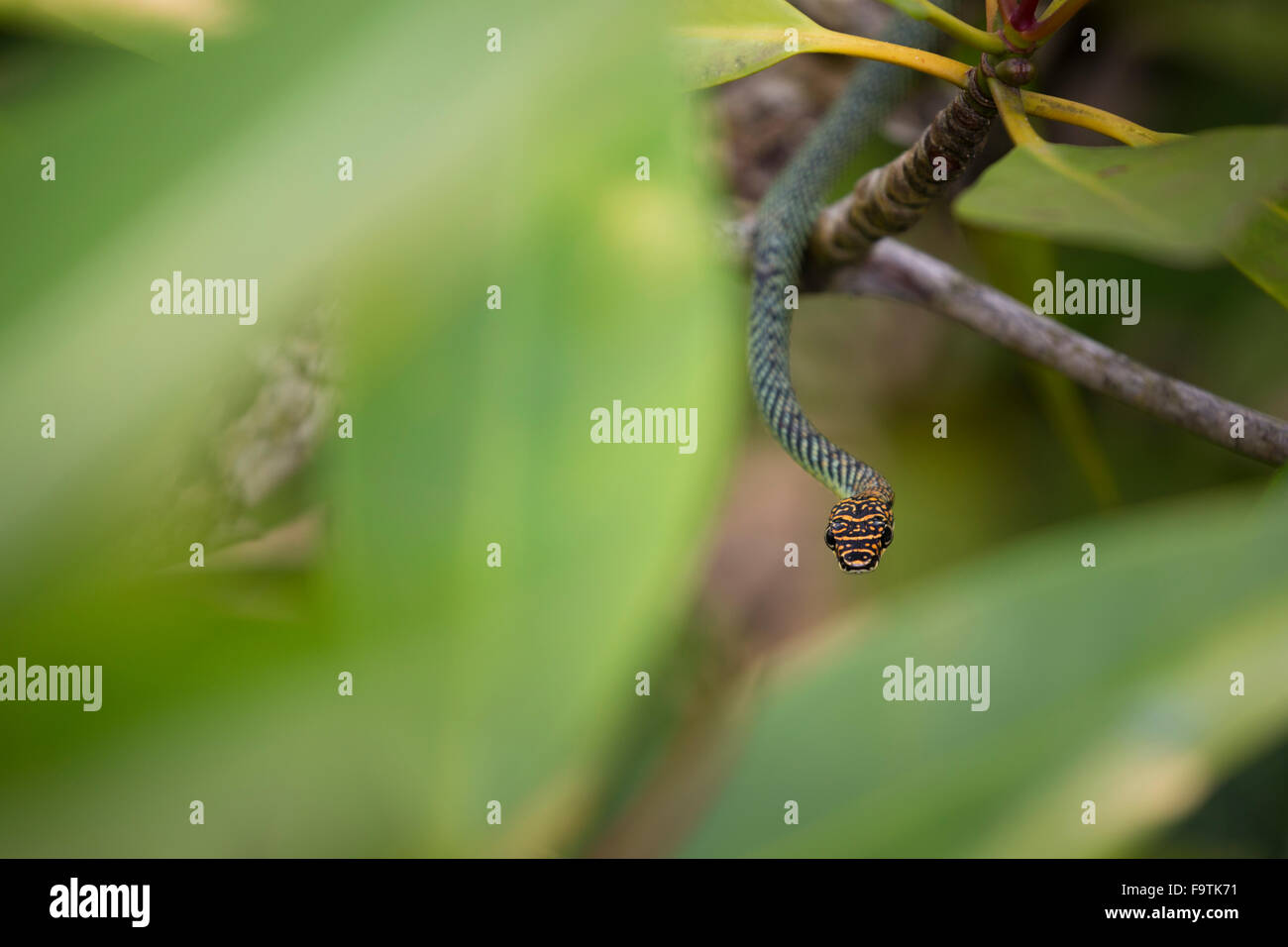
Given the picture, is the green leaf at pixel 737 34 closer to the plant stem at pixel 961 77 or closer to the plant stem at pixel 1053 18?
the plant stem at pixel 961 77

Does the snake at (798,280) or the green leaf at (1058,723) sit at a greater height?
the snake at (798,280)

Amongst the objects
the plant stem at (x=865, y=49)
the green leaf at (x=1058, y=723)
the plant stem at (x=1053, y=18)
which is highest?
the plant stem at (x=865, y=49)

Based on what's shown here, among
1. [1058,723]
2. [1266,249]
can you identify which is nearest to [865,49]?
[1266,249]

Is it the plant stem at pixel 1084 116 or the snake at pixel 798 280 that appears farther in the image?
the snake at pixel 798 280

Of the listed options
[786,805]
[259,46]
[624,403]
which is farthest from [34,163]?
[786,805]

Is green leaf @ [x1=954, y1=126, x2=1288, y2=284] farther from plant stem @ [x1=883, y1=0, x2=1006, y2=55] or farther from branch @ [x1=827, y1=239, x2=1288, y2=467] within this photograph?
branch @ [x1=827, y1=239, x2=1288, y2=467]

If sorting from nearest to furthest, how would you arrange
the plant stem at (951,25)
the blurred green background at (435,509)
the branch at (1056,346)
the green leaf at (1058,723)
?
the blurred green background at (435,509)
the green leaf at (1058,723)
the plant stem at (951,25)
the branch at (1056,346)

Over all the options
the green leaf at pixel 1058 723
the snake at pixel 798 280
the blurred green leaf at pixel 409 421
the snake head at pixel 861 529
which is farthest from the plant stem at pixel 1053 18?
the snake head at pixel 861 529
